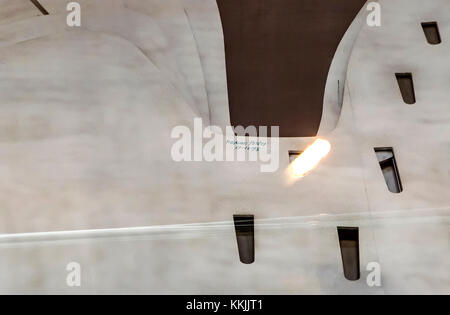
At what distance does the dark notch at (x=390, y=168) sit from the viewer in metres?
1.12

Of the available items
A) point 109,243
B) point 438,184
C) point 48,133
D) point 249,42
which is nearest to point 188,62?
point 249,42

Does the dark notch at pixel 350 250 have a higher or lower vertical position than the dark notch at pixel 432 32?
lower

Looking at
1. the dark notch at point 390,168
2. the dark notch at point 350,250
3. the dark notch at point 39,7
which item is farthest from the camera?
the dark notch at point 39,7

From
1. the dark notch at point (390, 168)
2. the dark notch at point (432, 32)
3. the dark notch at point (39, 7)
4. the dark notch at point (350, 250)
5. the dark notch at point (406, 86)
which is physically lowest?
the dark notch at point (350, 250)

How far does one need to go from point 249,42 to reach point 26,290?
0.72m

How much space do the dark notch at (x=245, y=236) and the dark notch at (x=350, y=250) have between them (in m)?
0.15

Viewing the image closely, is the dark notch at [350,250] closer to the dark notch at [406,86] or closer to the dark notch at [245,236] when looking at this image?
the dark notch at [245,236]

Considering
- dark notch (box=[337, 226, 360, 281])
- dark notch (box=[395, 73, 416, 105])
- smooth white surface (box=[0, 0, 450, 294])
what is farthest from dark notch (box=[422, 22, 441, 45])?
dark notch (box=[337, 226, 360, 281])

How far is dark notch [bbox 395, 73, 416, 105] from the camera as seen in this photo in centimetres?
126

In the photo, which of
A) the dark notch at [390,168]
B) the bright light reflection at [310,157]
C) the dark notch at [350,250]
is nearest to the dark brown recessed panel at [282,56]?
the bright light reflection at [310,157]

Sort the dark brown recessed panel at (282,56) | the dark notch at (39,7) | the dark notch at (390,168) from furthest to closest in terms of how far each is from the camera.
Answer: the dark notch at (39,7), the dark brown recessed panel at (282,56), the dark notch at (390,168)

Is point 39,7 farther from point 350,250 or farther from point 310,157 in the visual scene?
point 350,250

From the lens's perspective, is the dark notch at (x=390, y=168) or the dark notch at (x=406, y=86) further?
the dark notch at (x=406, y=86)

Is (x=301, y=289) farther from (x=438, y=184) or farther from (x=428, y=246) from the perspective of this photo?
(x=438, y=184)
